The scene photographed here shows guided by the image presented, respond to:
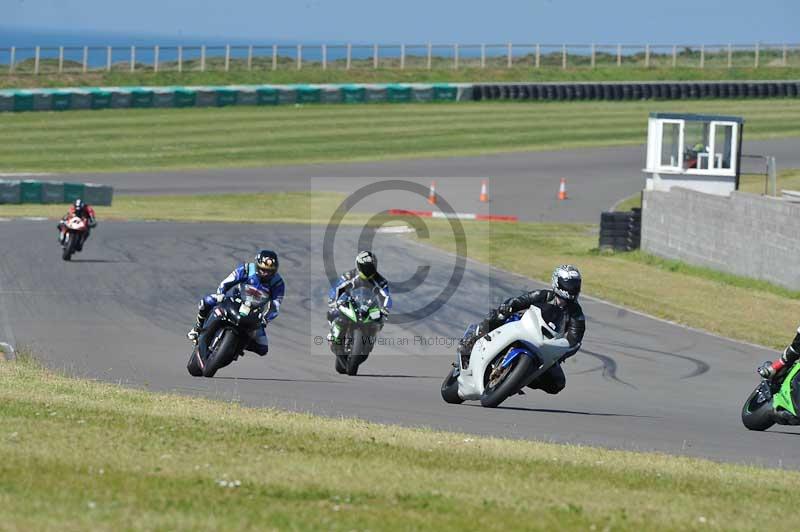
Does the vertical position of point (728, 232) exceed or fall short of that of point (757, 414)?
it exceeds it

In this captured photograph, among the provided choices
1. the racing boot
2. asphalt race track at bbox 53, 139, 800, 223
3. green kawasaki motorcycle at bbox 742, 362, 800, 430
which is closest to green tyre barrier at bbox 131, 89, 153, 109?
asphalt race track at bbox 53, 139, 800, 223

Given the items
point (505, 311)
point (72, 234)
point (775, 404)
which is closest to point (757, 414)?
point (775, 404)

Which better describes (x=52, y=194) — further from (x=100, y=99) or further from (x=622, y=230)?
(x=100, y=99)

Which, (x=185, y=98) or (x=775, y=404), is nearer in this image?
(x=775, y=404)

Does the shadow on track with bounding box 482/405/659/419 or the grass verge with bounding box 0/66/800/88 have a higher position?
the grass verge with bounding box 0/66/800/88

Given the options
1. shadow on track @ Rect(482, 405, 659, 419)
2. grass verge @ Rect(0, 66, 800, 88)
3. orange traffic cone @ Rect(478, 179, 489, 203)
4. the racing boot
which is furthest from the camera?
grass verge @ Rect(0, 66, 800, 88)

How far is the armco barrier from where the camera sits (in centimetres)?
4081

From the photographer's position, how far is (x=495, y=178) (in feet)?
162

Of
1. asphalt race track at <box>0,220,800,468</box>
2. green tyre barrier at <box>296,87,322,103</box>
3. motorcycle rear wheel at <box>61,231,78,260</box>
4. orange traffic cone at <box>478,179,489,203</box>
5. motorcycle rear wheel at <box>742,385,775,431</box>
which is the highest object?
green tyre barrier at <box>296,87,322,103</box>

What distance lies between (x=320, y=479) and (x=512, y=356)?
190 inches

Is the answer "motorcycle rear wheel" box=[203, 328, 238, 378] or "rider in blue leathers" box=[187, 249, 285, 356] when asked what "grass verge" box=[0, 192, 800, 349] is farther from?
"motorcycle rear wheel" box=[203, 328, 238, 378]

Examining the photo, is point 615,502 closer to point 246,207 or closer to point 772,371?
point 772,371

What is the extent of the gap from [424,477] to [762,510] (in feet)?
7.73

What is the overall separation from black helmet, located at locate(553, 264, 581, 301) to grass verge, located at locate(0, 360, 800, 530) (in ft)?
7.74
